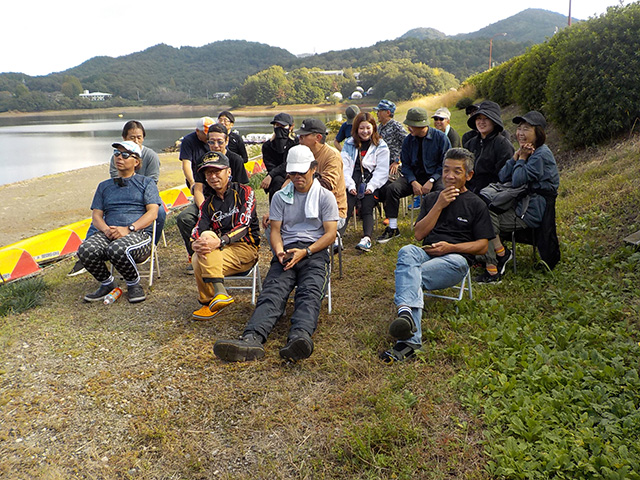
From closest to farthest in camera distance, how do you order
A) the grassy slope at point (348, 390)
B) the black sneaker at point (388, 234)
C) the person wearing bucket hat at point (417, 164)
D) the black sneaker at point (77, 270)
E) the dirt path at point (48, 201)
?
the grassy slope at point (348, 390)
the black sneaker at point (77, 270)
the person wearing bucket hat at point (417, 164)
the black sneaker at point (388, 234)
the dirt path at point (48, 201)

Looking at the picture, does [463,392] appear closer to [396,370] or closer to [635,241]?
[396,370]

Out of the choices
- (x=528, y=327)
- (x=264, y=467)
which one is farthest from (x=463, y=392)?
(x=264, y=467)

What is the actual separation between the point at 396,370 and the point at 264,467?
1.22m

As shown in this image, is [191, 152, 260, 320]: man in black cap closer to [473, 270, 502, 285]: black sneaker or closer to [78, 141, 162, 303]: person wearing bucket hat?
[78, 141, 162, 303]: person wearing bucket hat

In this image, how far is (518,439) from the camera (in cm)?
263

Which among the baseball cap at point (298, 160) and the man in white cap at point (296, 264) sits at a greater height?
the baseball cap at point (298, 160)

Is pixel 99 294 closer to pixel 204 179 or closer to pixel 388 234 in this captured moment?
pixel 204 179

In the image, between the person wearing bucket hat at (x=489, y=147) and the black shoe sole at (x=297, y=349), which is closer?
the black shoe sole at (x=297, y=349)

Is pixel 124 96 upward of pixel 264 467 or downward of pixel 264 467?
upward

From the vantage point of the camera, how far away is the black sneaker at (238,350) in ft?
11.9

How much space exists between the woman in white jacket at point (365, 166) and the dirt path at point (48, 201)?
7115 millimetres

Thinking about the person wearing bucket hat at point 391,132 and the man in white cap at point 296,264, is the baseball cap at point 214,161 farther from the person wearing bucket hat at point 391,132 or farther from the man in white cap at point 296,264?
the person wearing bucket hat at point 391,132

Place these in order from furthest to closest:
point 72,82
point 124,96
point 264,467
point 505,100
Result: point 124,96
point 72,82
point 505,100
point 264,467

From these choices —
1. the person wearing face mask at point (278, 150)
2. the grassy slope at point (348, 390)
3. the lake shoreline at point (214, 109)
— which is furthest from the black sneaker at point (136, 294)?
the lake shoreline at point (214, 109)
